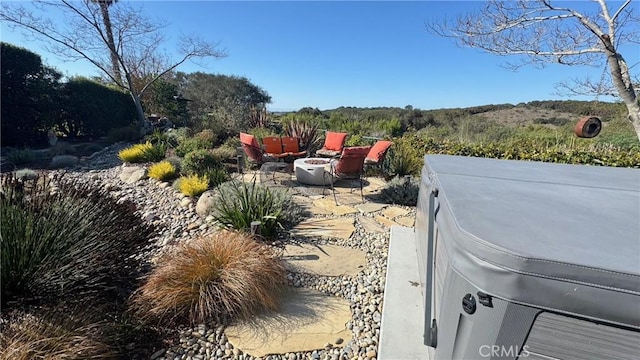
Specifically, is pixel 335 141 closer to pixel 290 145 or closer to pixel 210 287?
pixel 290 145

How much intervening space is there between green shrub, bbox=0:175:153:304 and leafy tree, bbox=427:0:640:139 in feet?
27.8

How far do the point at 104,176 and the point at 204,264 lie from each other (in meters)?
6.05

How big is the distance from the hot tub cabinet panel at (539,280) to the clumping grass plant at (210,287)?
1.33 meters

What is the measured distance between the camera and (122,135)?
10.8 meters

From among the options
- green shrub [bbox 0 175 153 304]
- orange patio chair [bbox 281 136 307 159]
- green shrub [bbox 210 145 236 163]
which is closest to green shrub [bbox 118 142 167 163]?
green shrub [bbox 210 145 236 163]

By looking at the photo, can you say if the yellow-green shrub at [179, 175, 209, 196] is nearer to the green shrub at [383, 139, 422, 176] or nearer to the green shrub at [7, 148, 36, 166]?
the green shrub at [383, 139, 422, 176]

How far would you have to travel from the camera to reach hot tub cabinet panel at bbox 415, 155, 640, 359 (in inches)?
28.2

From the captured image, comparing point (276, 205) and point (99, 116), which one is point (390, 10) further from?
point (99, 116)

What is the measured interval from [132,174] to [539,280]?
718cm

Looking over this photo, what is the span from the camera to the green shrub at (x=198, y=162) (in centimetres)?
594

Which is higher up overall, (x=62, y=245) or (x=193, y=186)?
(x=62, y=245)

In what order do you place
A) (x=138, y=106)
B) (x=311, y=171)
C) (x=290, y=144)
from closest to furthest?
(x=311, y=171) < (x=290, y=144) < (x=138, y=106)

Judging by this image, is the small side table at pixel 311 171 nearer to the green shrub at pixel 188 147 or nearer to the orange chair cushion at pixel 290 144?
the orange chair cushion at pixel 290 144

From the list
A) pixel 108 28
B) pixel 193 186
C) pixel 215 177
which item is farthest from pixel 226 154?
pixel 108 28
